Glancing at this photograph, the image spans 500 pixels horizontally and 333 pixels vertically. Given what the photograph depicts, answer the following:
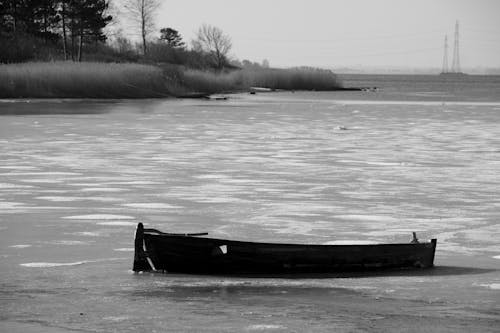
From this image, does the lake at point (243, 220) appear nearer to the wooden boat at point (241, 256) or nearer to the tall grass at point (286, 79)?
the wooden boat at point (241, 256)

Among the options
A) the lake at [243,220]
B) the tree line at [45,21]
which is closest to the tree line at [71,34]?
the tree line at [45,21]

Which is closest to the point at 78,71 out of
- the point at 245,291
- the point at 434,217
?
the point at 434,217

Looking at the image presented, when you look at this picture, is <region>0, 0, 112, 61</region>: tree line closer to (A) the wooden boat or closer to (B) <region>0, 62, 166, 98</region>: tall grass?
(B) <region>0, 62, 166, 98</region>: tall grass

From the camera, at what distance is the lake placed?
822cm

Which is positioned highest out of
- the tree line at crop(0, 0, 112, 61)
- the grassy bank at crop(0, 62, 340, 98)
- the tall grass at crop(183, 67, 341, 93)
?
the tree line at crop(0, 0, 112, 61)

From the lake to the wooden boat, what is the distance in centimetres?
13

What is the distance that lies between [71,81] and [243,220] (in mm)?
45053

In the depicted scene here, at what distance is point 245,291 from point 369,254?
4.50 feet

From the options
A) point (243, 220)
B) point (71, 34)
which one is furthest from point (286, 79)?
point (243, 220)

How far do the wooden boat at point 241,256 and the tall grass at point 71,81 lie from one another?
1835 inches

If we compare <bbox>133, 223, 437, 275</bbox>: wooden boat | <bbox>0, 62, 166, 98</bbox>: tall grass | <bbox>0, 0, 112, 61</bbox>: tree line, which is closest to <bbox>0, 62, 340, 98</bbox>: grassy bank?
<bbox>0, 62, 166, 98</bbox>: tall grass

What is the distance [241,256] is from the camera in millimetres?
9680

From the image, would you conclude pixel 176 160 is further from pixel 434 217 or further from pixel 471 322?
pixel 471 322

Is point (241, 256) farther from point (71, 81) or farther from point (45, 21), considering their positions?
point (45, 21)
